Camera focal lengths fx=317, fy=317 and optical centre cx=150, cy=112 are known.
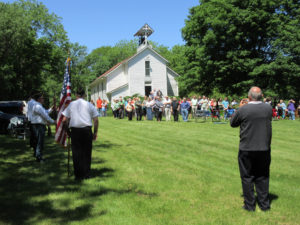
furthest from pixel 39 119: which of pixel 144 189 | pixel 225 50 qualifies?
pixel 225 50

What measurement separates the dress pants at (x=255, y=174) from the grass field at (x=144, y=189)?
0.68 feet

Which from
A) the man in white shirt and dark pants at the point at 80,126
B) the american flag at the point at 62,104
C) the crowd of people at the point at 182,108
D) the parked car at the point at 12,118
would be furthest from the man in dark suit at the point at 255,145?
the crowd of people at the point at 182,108

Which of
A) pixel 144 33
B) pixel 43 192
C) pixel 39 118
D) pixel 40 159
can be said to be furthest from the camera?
pixel 144 33

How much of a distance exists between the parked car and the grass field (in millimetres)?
4880

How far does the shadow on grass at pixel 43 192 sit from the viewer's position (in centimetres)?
520

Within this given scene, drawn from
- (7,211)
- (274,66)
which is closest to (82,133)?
(7,211)

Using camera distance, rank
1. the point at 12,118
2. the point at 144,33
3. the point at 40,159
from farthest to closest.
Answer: the point at 144,33
the point at 12,118
the point at 40,159

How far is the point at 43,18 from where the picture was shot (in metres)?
46.9

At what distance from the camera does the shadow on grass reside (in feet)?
17.0

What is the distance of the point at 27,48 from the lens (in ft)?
134

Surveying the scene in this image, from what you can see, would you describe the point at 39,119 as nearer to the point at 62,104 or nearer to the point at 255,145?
the point at 62,104

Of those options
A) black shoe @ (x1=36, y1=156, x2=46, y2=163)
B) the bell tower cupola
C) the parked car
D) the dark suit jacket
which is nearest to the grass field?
black shoe @ (x1=36, y1=156, x2=46, y2=163)

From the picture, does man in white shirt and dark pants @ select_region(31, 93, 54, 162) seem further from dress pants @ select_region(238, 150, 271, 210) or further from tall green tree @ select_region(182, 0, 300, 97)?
tall green tree @ select_region(182, 0, 300, 97)

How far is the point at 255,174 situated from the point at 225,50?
33.5 m
